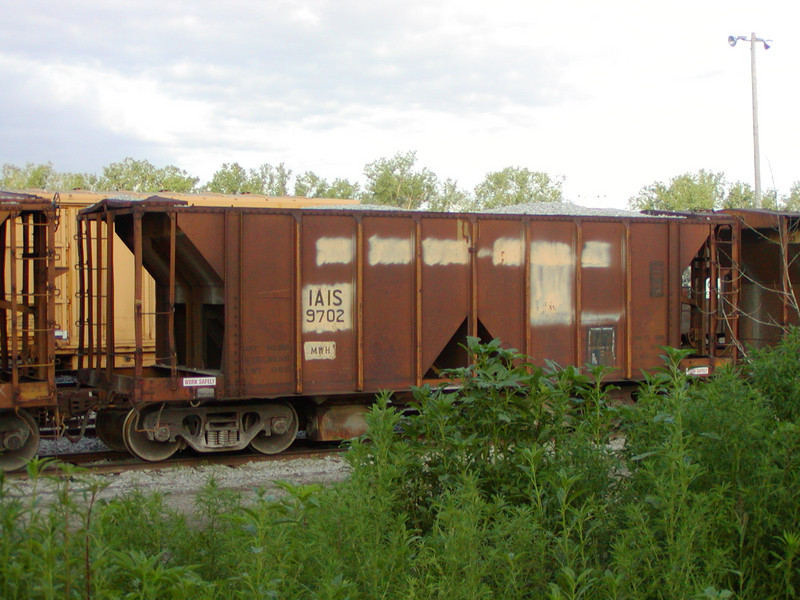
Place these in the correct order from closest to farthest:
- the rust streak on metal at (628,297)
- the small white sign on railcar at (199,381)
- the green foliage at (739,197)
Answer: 1. the small white sign on railcar at (199,381)
2. the rust streak on metal at (628,297)
3. the green foliage at (739,197)

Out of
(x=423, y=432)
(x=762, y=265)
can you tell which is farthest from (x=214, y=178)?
(x=423, y=432)

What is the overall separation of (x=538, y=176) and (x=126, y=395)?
46.4 metres

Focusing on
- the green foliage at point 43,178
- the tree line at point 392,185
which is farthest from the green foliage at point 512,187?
the green foliage at point 43,178

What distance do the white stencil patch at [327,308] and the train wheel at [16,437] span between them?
3.51 metres

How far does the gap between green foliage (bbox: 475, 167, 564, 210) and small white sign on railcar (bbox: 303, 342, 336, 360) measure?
42.9 metres

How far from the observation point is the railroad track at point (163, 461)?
954 centimetres

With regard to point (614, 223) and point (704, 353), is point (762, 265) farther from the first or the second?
point (614, 223)

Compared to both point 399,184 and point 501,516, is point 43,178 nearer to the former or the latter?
point 399,184

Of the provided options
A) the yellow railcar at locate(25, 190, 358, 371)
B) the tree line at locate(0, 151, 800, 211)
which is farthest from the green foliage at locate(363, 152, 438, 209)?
the yellow railcar at locate(25, 190, 358, 371)

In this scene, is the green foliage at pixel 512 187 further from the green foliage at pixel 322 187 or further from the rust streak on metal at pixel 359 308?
the rust streak on metal at pixel 359 308

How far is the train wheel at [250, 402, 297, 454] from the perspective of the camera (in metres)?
10.6

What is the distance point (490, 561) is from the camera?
3.96 meters

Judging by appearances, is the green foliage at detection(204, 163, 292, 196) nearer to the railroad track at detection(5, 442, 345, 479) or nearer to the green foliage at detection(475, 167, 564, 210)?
the green foliage at detection(475, 167, 564, 210)

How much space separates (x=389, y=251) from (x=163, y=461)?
4.03 meters
